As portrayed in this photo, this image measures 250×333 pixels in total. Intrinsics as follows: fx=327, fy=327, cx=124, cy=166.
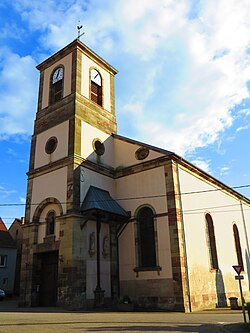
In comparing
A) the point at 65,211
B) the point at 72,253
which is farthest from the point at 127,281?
the point at 65,211

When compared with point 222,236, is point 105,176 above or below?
above

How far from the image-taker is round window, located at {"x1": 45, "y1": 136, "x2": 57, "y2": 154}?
844 inches

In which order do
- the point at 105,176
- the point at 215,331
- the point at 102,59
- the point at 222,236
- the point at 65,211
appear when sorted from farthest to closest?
the point at 102,59, the point at 222,236, the point at 105,176, the point at 65,211, the point at 215,331

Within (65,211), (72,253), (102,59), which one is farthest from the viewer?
(102,59)

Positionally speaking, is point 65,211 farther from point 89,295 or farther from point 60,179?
point 89,295

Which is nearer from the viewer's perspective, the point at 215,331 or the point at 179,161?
the point at 215,331

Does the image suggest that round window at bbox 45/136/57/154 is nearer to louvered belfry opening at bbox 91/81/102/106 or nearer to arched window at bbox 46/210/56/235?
arched window at bbox 46/210/56/235

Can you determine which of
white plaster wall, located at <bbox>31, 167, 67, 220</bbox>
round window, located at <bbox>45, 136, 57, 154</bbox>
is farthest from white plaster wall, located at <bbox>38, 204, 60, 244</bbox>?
round window, located at <bbox>45, 136, 57, 154</bbox>

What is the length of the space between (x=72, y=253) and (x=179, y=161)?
818cm

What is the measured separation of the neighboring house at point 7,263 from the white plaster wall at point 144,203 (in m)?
20.0

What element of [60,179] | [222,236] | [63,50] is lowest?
[222,236]

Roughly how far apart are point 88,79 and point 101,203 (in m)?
9.71

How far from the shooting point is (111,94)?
2577 centimetres

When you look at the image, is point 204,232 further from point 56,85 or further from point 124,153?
point 56,85
